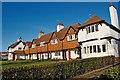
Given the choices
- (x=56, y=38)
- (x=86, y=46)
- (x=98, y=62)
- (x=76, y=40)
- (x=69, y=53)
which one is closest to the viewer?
(x=98, y=62)

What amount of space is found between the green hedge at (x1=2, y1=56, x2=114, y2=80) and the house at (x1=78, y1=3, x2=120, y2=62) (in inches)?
324

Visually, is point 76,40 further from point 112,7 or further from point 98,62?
point 98,62

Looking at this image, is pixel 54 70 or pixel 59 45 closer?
pixel 54 70

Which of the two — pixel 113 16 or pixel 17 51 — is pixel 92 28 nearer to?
pixel 113 16

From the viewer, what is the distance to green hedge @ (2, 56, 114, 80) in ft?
31.9

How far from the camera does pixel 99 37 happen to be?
26625mm

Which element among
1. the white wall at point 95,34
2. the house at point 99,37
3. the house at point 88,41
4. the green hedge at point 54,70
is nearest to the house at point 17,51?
the house at point 88,41

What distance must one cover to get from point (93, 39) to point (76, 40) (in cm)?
441

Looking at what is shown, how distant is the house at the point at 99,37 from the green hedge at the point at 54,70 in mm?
8233

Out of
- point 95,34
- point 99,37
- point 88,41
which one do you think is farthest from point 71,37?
point 99,37

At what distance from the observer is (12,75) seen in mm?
9461

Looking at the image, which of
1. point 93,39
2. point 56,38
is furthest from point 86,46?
point 56,38

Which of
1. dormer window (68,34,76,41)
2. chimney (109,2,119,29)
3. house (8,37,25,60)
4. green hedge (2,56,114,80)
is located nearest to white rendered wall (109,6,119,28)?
chimney (109,2,119,29)

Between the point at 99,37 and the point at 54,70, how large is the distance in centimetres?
1599
